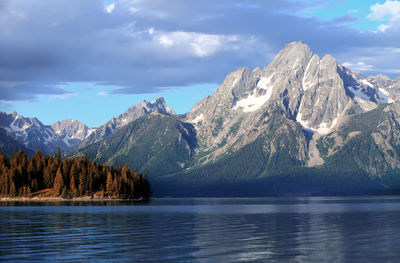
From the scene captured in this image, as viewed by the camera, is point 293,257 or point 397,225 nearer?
point 293,257

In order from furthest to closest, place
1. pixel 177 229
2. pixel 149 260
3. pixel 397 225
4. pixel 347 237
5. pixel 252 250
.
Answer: pixel 397 225 → pixel 177 229 → pixel 347 237 → pixel 252 250 → pixel 149 260

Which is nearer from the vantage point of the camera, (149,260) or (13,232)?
(149,260)

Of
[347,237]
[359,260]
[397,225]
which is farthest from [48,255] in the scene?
[397,225]

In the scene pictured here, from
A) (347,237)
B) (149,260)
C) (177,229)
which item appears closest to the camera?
(149,260)

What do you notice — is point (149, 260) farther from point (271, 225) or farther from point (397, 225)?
point (397, 225)

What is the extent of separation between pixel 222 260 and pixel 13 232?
53.0m

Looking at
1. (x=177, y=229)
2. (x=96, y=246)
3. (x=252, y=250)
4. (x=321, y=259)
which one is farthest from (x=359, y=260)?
(x=177, y=229)

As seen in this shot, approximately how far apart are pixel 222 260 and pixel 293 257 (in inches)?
410

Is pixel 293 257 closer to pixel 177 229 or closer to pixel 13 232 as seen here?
pixel 177 229

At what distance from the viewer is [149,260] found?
2972 inches

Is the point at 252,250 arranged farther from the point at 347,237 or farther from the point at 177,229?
the point at 177,229

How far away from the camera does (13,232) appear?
368 ft

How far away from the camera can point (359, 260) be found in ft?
251

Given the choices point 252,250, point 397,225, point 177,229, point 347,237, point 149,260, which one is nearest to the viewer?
point 149,260
